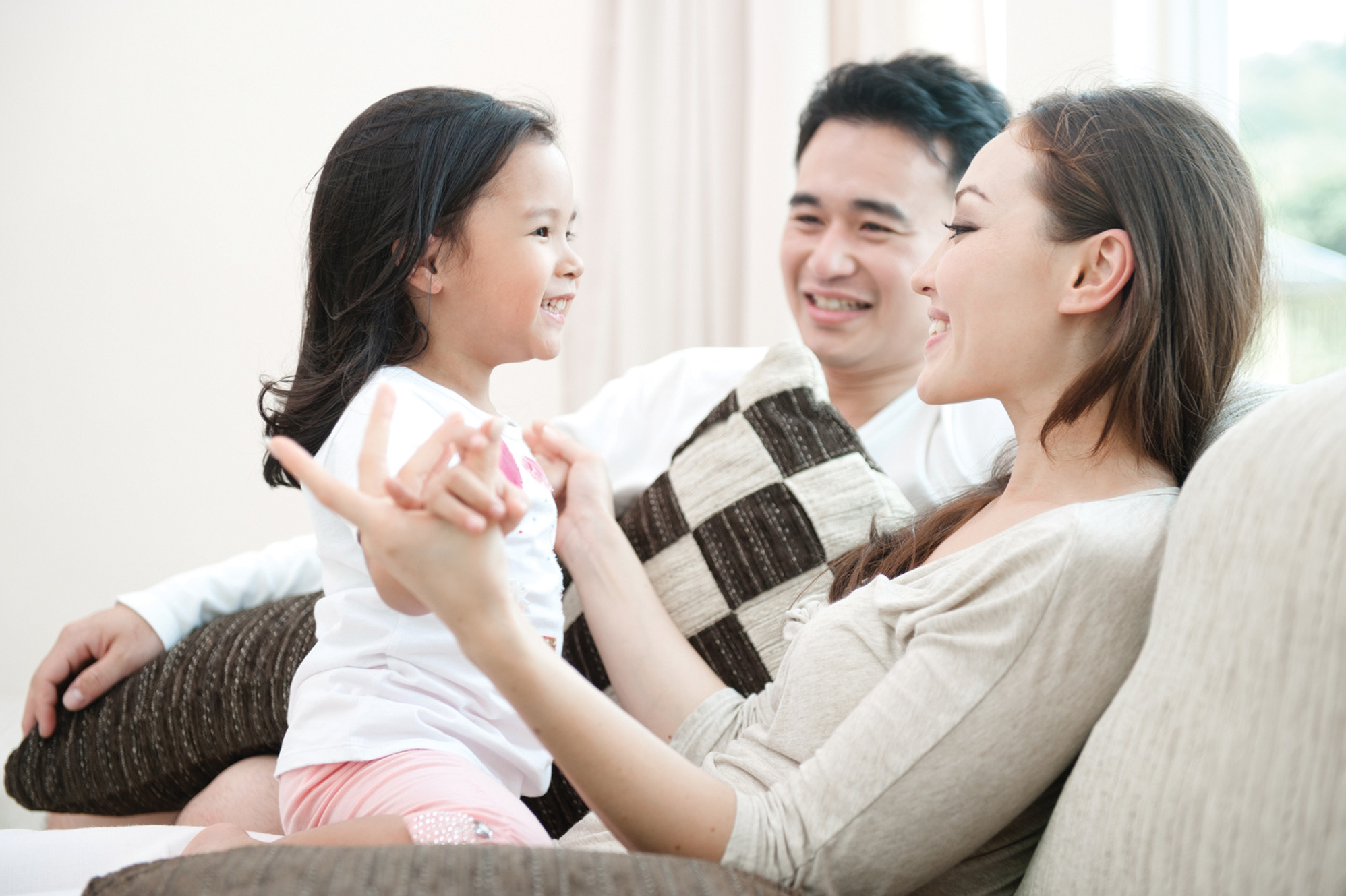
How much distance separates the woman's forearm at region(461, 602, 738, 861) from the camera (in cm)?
76

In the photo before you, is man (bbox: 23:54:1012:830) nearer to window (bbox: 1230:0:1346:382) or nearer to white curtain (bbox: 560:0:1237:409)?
white curtain (bbox: 560:0:1237:409)

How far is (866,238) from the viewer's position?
1838mm

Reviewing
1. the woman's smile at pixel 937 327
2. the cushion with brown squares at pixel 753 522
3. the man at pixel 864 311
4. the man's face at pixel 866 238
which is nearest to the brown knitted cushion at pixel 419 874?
the cushion with brown squares at pixel 753 522

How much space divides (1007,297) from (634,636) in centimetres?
62

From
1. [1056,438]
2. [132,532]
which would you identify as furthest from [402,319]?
[132,532]

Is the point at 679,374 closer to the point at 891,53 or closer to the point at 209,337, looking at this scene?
the point at 891,53

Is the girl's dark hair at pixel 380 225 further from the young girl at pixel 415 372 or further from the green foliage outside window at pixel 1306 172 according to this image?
the green foliage outside window at pixel 1306 172

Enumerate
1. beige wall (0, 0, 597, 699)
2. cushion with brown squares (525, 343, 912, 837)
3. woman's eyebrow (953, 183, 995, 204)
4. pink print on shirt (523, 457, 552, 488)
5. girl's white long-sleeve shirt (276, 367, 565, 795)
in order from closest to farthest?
girl's white long-sleeve shirt (276, 367, 565, 795) → woman's eyebrow (953, 183, 995, 204) → pink print on shirt (523, 457, 552, 488) → cushion with brown squares (525, 343, 912, 837) → beige wall (0, 0, 597, 699)

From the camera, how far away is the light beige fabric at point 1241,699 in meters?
0.63

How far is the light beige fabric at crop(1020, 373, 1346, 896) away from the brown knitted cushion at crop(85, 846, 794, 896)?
282 mm

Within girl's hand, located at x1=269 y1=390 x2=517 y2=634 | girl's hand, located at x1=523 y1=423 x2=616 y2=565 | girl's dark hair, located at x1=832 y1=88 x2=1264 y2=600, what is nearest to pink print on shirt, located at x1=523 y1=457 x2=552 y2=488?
girl's hand, located at x1=523 y1=423 x2=616 y2=565

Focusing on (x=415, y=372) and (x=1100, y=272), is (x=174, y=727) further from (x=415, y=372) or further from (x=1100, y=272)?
(x=1100, y=272)

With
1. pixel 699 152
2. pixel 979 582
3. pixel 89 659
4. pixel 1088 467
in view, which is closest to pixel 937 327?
pixel 1088 467

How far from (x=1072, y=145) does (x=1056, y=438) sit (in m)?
0.31
